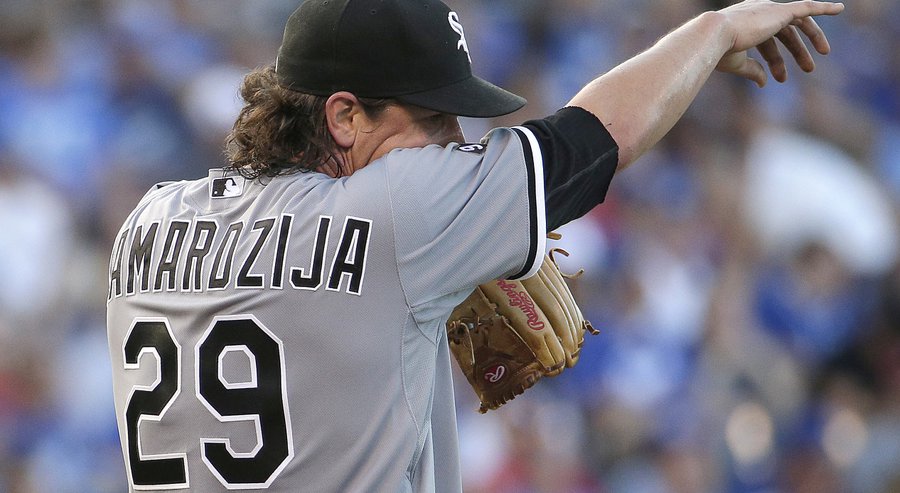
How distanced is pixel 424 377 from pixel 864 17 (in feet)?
18.7

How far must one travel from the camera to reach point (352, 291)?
1.61 metres

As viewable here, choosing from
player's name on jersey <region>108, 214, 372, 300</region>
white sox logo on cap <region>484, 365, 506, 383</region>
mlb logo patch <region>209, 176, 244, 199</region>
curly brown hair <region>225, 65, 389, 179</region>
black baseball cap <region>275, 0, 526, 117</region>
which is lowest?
white sox logo on cap <region>484, 365, 506, 383</region>

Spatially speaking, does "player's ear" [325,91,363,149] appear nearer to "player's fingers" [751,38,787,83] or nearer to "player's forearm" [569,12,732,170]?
"player's forearm" [569,12,732,170]

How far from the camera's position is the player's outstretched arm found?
1.71 metres

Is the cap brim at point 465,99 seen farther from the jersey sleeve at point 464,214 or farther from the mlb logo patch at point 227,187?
the mlb logo patch at point 227,187

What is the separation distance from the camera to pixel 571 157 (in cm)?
166

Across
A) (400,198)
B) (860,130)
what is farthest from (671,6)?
(400,198)

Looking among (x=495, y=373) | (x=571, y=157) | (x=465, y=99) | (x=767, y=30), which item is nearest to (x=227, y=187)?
(x=465, y=99)

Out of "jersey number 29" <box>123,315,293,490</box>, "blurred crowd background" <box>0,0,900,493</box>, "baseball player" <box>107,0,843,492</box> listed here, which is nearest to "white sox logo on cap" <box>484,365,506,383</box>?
"baseball player" <box>107,0,843,492</box>

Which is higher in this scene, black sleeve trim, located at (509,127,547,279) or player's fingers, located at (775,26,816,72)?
black sleeve trim, located at (509,127,547,279)

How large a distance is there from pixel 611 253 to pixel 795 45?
9.90ft

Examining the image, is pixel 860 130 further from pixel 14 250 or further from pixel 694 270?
pixel 14 250

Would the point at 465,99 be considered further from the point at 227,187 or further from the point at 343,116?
the point at 227,187

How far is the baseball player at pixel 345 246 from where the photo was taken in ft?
5.30
